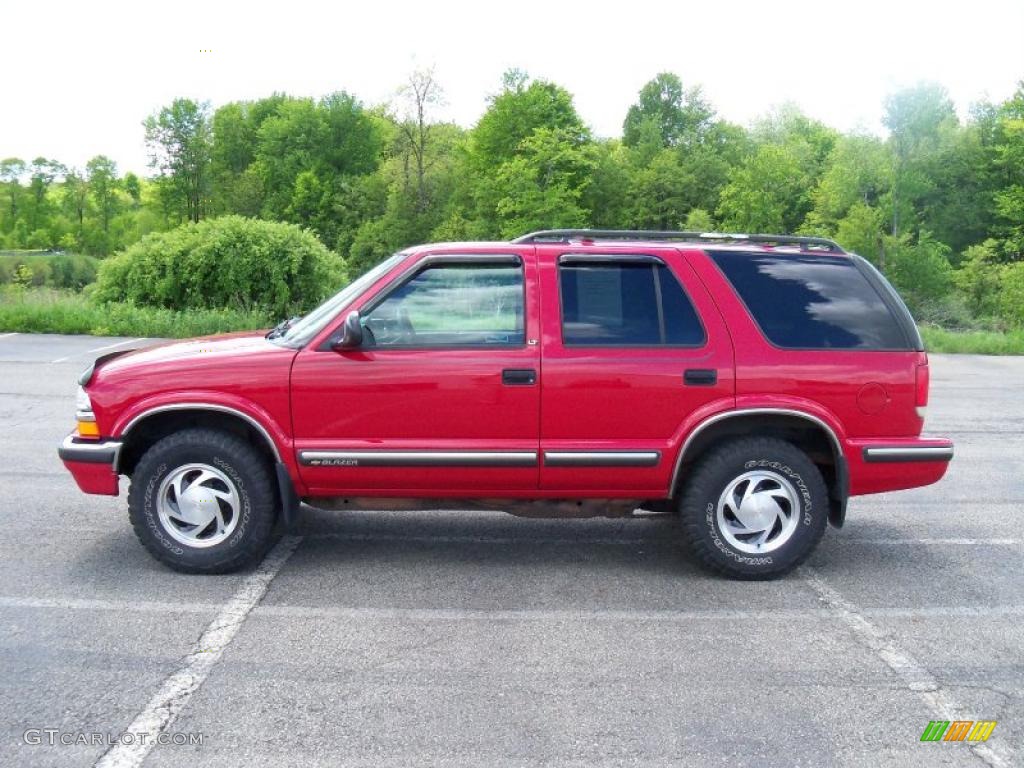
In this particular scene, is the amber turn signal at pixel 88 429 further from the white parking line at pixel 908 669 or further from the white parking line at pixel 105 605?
the white parking line at pixel 908 669

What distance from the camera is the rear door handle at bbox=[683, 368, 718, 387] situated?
17.2 ft

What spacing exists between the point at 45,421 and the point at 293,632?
6745 millimetres

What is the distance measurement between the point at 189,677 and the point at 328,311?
7.17 feet

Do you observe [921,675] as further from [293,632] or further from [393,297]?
[393,297]

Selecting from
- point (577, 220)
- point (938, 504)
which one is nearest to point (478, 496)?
point (938, 504)

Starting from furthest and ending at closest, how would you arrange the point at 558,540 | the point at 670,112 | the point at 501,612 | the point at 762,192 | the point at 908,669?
the point at 670,112 < the point at 762,192 < the point at 558,540 < the point at 501,612 < the point at 908,669

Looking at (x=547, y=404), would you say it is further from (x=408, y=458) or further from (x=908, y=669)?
(x=908, y=669)

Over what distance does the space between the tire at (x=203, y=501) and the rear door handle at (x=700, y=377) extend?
7.62 feet

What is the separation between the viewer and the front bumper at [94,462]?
5.27 metres

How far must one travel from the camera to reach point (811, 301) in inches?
215

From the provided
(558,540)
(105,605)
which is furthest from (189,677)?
(558,540)

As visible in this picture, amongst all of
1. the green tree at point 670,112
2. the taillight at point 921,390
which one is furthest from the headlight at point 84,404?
the green tree at point 670,112

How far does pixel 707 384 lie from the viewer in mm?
5258

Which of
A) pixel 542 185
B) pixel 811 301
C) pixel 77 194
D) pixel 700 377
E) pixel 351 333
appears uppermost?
pixel 77 194
